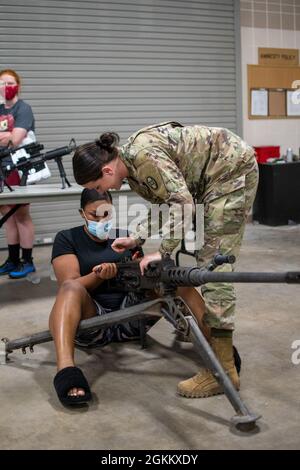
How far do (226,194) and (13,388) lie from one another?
1093 millimetres

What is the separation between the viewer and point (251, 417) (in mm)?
1720

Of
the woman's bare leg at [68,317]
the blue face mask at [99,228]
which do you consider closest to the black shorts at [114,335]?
the woman's bare leg at [68,317]

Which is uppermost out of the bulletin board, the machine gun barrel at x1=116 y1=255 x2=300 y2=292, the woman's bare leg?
the bulletin board

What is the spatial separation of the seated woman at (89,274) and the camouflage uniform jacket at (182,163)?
35 cm

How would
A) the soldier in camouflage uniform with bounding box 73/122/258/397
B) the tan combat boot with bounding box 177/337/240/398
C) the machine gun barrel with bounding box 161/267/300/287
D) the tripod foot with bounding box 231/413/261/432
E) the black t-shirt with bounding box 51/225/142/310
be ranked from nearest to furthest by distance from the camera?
1. the machine gun barrel with bounding box 161/267/300/287
2. the tripod foot with bounding box 231/413/261/432
3. the soldier in camouflage uniform with bounding box 73/122/258/397
4. the tan combat boot with bounding box 177/337/240/398
5. the black t-shirt with bounding box 51/225/142/310

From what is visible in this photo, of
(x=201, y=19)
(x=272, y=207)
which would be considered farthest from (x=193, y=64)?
(x=272, y=207)

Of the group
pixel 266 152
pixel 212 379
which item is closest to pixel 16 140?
pixel 212 379

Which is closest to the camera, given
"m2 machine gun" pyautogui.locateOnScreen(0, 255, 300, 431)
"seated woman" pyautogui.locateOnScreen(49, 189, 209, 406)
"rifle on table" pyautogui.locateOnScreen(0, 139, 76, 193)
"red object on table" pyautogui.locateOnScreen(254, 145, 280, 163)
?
"m2 machine gun" pyautogui.locateOnScreen(0, 255, 300, 431)

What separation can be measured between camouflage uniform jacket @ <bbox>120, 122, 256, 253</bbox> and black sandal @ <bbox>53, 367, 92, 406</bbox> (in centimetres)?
53

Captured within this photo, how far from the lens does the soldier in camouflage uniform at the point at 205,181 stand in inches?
74.5

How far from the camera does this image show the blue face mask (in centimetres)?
246

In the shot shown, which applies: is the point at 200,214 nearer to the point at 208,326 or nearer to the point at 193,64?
the point at 208,326

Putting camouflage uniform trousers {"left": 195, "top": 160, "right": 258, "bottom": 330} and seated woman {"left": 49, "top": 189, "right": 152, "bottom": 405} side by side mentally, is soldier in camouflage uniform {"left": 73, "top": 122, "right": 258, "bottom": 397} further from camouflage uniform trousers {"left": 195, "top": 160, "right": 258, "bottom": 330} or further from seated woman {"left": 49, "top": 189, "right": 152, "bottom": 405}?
seated woman {"left": 49, "top": 189, "right": 152, "bottom": 405}

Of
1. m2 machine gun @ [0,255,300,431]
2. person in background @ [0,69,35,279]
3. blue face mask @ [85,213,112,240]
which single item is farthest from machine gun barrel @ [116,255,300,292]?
person in background @ [0,69,35,279]
